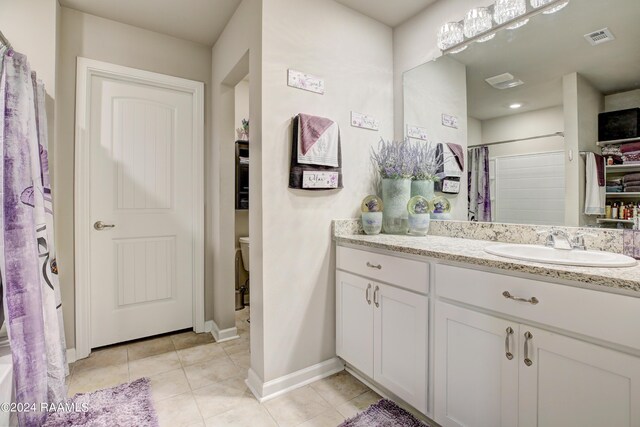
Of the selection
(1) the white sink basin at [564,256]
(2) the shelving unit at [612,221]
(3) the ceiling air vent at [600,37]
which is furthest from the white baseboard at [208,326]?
(3) the ceiling air vent at [600,37]

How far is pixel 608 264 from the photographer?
101 centimetres

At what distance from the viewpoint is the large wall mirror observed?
4.35 feet

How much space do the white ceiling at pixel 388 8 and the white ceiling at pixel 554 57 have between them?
18.8 inches

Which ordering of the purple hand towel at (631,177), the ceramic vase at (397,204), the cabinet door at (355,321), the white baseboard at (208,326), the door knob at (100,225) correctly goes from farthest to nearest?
the white baseboard at (208,326) < the door knob at (100,225) < the ceramic vase at (397,204) < the cabinet door at (355,321) < the purple hand towel at (631,177)

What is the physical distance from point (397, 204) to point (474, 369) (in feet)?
3.44

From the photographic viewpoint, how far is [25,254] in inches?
54.7

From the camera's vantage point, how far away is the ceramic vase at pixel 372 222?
195 centimetres

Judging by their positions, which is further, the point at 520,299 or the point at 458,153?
the point at 458,153

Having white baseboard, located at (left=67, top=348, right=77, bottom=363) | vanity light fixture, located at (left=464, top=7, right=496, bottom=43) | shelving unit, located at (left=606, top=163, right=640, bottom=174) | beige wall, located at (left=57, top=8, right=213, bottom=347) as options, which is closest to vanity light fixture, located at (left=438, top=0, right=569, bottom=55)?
vanity light fixture, located at (left=464, top=7, right=496, bottom=43)

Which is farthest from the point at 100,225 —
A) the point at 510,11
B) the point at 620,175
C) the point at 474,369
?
the point at 620,175

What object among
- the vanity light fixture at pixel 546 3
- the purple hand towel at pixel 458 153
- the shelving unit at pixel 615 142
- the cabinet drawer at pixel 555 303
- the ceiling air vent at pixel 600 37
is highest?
the vanity light fixture at pixel 546 3

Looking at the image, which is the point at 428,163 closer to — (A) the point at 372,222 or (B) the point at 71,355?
(A) the point at 372,222

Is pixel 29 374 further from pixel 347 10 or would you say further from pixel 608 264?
pixel 347 10

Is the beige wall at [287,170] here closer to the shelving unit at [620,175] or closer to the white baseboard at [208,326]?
the white baseboard at [208,326]
